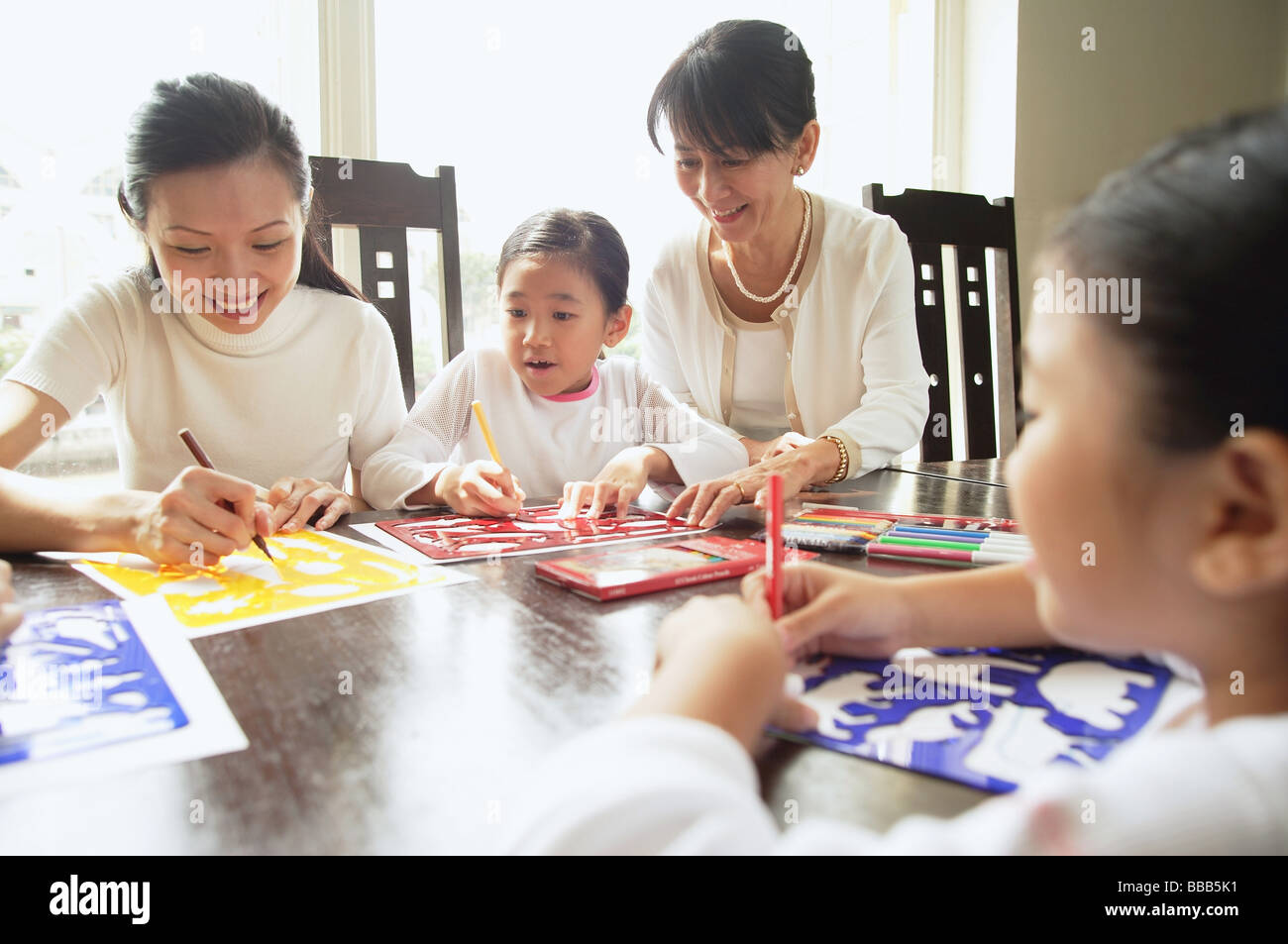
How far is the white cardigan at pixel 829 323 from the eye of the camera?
1.78m

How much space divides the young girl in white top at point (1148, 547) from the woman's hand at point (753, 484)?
1.80ft

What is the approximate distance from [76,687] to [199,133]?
2.88 feet

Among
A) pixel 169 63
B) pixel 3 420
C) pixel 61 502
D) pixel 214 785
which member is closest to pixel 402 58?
pixel 169 63

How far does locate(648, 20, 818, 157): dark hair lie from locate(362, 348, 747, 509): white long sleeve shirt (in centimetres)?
48

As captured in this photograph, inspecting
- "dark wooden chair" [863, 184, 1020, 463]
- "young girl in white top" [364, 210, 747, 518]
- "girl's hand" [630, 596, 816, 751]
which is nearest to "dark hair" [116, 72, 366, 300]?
"young girl in white top" [364, 210, 747, 518]

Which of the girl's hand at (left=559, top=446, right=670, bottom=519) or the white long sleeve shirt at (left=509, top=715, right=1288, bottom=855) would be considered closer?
the white long sleeve shirt at (left=509, top=715, right=1288, bottom=855)

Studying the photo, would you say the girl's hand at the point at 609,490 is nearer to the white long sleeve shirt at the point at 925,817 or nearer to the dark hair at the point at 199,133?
the dark hair at the point at 199,133

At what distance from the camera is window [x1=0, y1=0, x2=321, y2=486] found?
71.5 inches

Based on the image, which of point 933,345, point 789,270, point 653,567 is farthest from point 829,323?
point 653,567

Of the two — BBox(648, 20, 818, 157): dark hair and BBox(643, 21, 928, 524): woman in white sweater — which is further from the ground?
BBox(648, 20, 818, 157): dark hair

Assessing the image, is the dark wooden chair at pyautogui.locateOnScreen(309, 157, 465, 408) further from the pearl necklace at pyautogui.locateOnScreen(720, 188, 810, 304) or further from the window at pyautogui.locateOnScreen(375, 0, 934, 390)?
the pearl necklace at pyautogui.locateOnScreen(720, 188, 810, 304)

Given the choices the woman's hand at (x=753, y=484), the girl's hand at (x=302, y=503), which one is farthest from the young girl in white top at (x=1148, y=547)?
the girl's hand at (x=302, y=503)

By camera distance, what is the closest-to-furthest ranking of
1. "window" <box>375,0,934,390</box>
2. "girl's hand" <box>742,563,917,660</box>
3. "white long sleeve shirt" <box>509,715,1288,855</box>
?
1. "white long sleeve shirt" <box>509,715,1288,855</box>
2. "girl's hand" <box>742,563,917,660</box>
3. "window" <box>375,0,934,390</box>

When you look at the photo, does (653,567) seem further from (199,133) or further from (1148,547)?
(199,133)
